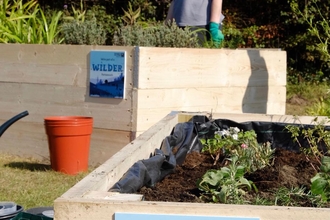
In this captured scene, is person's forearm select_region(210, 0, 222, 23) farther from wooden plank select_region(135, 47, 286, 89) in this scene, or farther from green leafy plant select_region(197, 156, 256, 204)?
green leafy plant select_region(197, 156, 256, 204)

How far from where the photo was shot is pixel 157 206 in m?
2.12

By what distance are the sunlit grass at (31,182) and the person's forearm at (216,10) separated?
2250 millimetres

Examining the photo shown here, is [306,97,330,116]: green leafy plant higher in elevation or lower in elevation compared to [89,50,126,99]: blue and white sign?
lower

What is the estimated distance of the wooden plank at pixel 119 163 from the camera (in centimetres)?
241

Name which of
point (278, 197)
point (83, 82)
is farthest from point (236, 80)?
point (278, 197)

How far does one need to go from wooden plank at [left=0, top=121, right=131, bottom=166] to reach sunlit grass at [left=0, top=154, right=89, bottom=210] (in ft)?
0.36

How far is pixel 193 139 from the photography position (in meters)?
4.43

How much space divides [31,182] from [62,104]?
103cm

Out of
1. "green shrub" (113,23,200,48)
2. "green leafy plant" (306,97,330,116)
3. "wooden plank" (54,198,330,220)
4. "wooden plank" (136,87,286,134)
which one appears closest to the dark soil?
"wooden plank" (54,198,330,220)

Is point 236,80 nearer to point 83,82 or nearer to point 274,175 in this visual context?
point 83,82

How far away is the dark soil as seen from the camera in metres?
2.92

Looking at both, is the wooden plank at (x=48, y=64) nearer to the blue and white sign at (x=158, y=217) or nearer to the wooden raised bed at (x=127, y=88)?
the wooden raised bed at (x=127, y=88)

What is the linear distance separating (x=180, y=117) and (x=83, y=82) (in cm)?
171

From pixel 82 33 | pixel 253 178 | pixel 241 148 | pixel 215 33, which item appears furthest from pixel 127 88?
pixel 253 178
